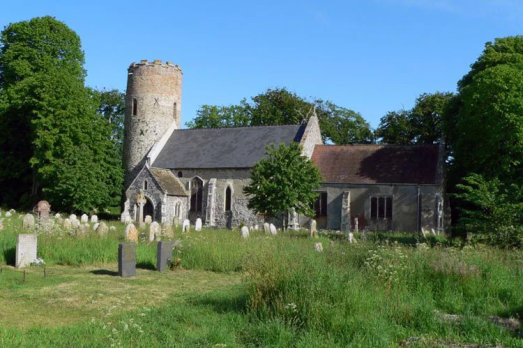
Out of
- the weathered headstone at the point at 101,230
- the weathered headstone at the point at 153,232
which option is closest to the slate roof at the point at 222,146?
the weathered headstone at the point at 153,232

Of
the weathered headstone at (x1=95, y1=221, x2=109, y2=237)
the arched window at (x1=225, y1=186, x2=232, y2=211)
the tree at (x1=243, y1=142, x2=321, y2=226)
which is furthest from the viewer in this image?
the arched window at (x1=225, y1=186, x2=232, y2=211)

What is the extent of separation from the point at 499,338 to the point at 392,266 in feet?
9.35

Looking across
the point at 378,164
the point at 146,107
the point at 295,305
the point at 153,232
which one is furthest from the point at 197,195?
the point at 295,305

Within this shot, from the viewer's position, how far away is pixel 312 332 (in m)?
7.26

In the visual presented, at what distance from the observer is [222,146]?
125 feet

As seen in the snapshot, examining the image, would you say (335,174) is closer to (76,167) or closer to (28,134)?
(76,167)

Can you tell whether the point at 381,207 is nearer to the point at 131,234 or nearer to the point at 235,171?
the point at 235,171

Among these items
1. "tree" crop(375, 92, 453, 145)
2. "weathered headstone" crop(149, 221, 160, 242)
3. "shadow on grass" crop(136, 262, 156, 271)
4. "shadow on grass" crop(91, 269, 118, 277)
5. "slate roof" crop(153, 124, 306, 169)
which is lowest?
"shadow on grass" crop(91, 269, 118, 277)

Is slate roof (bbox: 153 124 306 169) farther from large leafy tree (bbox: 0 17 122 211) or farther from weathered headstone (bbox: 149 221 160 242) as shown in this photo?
weathered headstone (bbox: 149 221 160 242)

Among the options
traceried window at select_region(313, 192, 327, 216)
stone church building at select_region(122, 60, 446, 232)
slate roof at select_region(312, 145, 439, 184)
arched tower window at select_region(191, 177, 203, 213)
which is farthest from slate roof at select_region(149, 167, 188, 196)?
slate roof at select_region(312, 145, 439, 184)

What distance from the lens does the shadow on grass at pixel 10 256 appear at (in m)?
14.8

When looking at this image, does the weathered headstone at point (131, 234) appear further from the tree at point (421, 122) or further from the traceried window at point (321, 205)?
the tree at point (421, 122)

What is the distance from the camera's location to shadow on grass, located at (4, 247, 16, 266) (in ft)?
48.5

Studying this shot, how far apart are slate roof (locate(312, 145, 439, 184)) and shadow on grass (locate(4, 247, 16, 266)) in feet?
72.6
